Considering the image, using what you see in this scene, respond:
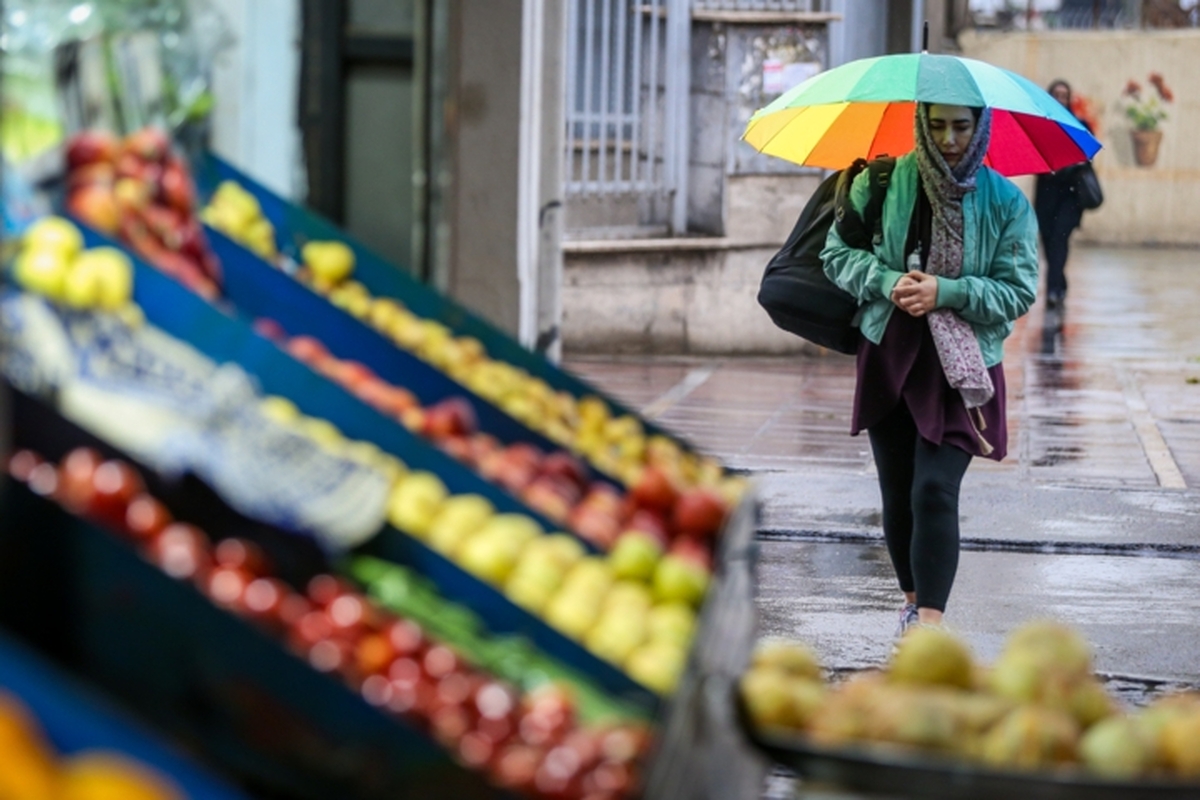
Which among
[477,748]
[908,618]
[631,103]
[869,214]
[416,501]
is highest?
[631,103]

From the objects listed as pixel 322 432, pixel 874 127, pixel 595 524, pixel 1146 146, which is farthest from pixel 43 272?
pixel 1146 146

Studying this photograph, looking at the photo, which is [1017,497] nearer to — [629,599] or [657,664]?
[629,599]

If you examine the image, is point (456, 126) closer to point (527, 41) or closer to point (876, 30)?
point (527, 41)

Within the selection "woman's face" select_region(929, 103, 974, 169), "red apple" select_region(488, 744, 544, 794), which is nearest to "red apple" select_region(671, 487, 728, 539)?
"red apple" select_region(488, 744, 544, 794)

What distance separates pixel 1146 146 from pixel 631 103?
57.0 ft

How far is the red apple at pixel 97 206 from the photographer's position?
282cm

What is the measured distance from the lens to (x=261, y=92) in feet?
12.8

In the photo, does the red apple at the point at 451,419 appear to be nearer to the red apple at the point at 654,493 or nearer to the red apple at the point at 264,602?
the red apple at the point at 654,493

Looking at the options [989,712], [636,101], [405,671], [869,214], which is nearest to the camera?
[405,671]

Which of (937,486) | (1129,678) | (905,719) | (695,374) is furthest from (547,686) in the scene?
(695,374)

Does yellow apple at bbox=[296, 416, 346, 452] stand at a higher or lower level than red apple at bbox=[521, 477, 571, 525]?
higher

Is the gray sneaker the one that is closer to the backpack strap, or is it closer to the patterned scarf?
the patterned scarf

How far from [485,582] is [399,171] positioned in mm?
1878

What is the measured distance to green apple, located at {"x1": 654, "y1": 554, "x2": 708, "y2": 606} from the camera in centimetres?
290
